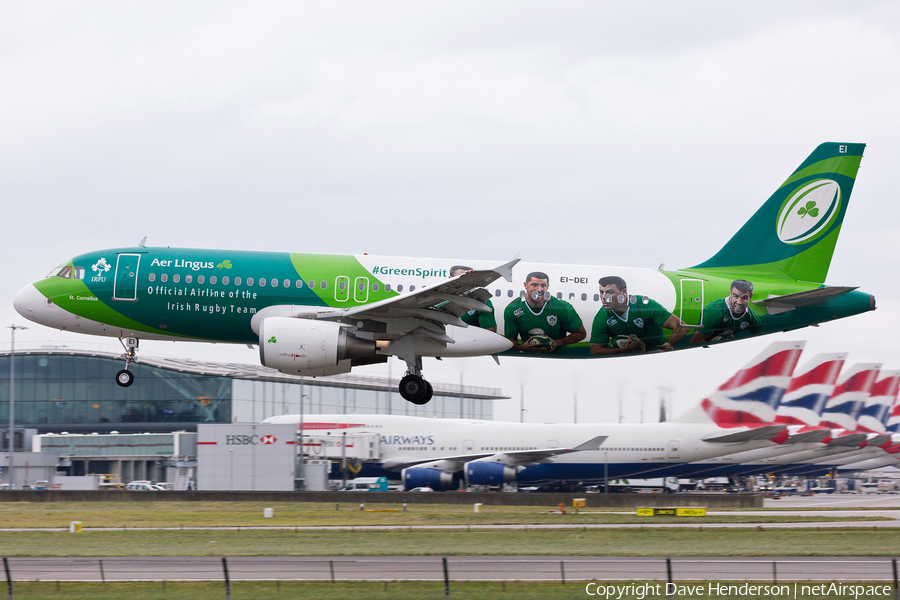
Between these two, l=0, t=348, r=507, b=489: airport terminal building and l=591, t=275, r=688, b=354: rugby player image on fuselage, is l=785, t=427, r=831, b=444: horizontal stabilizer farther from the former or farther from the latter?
l=0, t=348, r=507, b=489: airport terminal building

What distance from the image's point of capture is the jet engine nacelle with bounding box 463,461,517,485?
65500 millimetres

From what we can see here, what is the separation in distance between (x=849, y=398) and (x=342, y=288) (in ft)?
192

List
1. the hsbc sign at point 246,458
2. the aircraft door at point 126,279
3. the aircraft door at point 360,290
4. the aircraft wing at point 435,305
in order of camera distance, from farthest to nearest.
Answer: the hsbc sign at point 246,458
the aircraft door at point 126,279
the aircraft door at point 360,290
the aircraft wing at point 435,305

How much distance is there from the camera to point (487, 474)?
65.6m

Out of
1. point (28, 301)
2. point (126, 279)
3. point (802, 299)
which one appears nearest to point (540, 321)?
point (802, 299)

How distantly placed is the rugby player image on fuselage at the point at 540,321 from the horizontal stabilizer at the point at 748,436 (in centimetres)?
3545

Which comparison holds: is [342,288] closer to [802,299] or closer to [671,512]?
[802,299]

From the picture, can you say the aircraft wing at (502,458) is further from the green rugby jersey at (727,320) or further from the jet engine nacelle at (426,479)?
the green rugby jersey at (727,320)

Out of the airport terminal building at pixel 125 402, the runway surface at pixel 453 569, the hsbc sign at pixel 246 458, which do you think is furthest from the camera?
the airport terminal building at pixel 125 402

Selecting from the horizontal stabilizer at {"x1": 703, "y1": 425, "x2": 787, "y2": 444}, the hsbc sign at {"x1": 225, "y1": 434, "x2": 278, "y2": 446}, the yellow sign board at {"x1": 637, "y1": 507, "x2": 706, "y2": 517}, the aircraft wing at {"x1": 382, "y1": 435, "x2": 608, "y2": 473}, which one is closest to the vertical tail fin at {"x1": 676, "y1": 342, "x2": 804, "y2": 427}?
the horizontal stabilizer at {"x1": 703, "y1": 425, "x2": 787, "y2": 444}

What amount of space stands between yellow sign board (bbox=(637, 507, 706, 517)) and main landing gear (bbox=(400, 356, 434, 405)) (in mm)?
18957

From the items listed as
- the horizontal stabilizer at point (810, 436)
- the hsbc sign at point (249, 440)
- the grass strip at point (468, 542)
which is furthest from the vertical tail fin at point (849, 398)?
the hsbc sign at point (249, 440)

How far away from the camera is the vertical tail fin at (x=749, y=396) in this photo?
217 feet

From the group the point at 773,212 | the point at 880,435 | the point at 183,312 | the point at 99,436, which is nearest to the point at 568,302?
the point at 773,212
